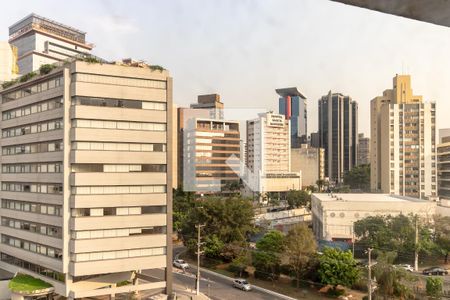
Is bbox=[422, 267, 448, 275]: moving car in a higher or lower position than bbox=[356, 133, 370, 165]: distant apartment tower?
lower

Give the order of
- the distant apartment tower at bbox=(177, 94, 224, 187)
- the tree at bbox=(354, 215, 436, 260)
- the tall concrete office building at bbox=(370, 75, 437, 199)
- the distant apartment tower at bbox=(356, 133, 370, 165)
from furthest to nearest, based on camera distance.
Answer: the distant apartment tower at bbox=(356, 133, 370, 165) < the distant apartment tower at bbox=(177, 94, 224, 187) < the tall concrete office building at bbox=(370, 75, 437, 199) < the tree at bbox=(354, 215, 436, 260)

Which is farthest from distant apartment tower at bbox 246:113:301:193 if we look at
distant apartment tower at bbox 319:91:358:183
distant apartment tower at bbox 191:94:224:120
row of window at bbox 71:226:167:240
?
row of window at bbox 71:226:167:240

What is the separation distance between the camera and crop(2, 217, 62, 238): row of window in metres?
23.8

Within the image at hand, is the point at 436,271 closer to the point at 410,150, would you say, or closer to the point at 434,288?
the point at 434,288

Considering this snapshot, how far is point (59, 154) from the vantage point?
23.5 metres

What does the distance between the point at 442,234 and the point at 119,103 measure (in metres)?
28.5

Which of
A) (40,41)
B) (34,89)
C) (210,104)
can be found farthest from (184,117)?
(34,89)

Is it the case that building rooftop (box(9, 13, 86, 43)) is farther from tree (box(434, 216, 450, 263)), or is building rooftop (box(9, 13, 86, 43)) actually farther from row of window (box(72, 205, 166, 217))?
tree (box(434, 216, 450, 263))

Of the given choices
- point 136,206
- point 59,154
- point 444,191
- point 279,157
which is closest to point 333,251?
point 136,206

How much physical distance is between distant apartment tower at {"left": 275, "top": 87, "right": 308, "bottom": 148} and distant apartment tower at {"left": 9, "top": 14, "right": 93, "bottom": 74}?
82051 mm

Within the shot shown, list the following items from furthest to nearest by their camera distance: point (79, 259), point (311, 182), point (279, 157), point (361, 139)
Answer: point (361, 139) < point (311, 182) < point (279, 157) < point (79, 259)

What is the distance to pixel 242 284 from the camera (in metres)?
27.2

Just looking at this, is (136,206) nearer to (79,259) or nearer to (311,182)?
(79,259)

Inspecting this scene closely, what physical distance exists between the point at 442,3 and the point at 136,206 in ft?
78.3
